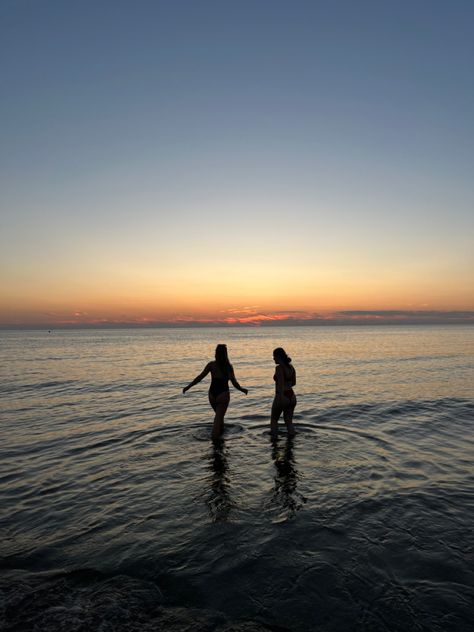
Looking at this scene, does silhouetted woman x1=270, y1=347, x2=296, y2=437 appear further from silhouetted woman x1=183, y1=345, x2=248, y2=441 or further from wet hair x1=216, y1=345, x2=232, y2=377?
wet hair x1=216, y1=345, x2=232, y2=377

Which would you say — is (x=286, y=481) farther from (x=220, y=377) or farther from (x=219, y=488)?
(x=220, y=377)

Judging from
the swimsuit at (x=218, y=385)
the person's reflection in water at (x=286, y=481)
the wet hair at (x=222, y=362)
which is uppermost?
the wet hair at (x=222, y=362)

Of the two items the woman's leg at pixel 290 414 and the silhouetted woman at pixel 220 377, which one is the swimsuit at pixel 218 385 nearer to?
the silhouetted woman at pixel 220 377

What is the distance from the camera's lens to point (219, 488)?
860 centimetres

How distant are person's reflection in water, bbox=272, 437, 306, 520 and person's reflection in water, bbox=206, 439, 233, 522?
1.09 m

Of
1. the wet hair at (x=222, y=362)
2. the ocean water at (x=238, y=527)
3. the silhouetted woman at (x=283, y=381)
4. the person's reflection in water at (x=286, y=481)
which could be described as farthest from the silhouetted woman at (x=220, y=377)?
the person's reflection in water at (x=286, y=481)

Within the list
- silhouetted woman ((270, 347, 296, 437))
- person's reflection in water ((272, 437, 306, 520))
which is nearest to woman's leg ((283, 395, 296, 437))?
silhouetted woman ((270, 347, 296, 437))

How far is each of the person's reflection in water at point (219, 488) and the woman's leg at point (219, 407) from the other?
0.83m

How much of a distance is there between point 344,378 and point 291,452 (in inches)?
799

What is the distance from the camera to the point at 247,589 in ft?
16.7

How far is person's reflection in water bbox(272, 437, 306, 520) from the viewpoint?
25.1ft

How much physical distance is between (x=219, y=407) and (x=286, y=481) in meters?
3.79

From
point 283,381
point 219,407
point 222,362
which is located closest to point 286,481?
point 283,381

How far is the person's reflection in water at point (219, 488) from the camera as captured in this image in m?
7.38
